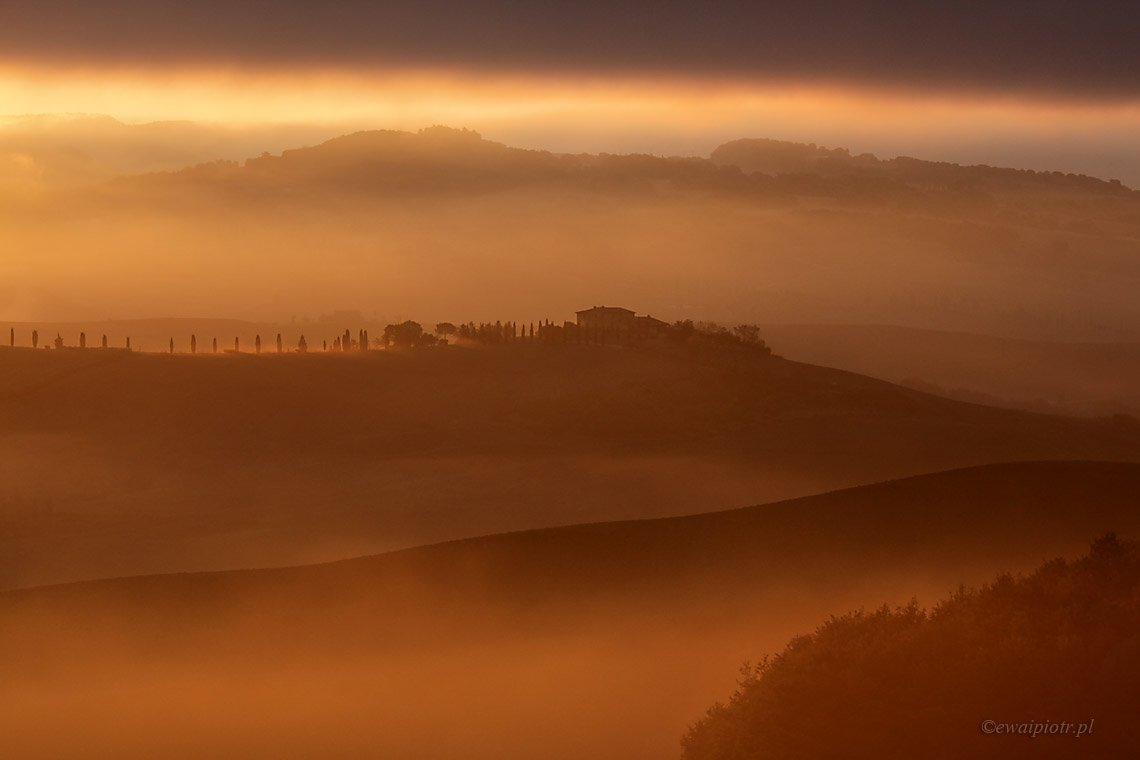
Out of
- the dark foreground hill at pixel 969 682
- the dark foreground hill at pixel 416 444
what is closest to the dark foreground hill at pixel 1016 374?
the dark foreground hill at pixel 416 444

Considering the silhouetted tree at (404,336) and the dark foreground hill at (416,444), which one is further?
the silhouetted tree at (404,336)

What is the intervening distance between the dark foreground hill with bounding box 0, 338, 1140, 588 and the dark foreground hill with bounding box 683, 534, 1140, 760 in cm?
2591

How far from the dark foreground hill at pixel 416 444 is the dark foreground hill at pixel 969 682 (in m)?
25.9

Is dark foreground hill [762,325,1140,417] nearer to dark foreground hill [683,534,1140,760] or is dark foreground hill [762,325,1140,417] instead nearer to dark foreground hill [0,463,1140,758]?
dark foreground hill [0,463,1140,758]

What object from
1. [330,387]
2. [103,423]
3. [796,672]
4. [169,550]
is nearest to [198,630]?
[169,550]

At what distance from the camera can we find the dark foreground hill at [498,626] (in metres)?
26.0

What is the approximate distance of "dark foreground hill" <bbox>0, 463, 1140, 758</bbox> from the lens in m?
26.0

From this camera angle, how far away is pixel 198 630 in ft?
112

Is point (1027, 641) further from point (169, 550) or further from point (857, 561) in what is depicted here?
point (169, 550)

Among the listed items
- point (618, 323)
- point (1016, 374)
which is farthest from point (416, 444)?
point (1016, 374)

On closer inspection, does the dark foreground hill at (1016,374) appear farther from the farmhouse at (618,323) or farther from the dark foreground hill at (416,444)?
the dark foreground hill at (416,444)

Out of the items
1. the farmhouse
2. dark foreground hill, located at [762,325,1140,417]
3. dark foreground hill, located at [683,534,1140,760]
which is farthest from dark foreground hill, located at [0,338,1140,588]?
dark foreground hill, located at [762,325,1140,417]

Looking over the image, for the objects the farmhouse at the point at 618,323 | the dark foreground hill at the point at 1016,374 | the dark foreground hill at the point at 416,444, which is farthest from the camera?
the dark foreground hill at the point at 1016,374

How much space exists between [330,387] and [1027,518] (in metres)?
51.1
